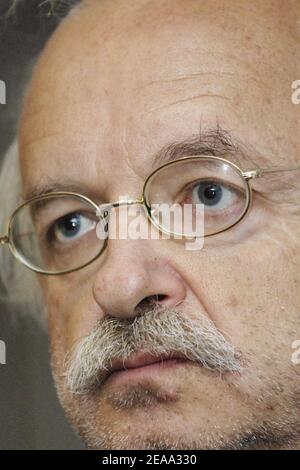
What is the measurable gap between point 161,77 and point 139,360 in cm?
38

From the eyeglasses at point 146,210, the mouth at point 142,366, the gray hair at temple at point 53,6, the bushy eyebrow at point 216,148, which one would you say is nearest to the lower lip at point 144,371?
the mouth at point 142,366

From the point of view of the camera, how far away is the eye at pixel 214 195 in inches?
41.6

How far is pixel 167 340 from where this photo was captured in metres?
1.01

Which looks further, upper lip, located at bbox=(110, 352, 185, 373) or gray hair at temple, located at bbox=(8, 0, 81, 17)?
gray hair at temple, located at bbox=(8, 0, 81, 17)

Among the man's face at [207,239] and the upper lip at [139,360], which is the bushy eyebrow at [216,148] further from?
the upper lip at [139,360]

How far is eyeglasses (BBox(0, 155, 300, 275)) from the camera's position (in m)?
1.04

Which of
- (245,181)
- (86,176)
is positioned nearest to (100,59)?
(86,176)

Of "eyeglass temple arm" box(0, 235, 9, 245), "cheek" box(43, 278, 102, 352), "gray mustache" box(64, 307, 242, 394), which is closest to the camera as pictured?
"gray mustache" box(64, 307, 242, 394)

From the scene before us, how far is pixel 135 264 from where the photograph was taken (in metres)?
1.04

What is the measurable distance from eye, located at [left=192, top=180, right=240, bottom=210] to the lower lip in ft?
0.70

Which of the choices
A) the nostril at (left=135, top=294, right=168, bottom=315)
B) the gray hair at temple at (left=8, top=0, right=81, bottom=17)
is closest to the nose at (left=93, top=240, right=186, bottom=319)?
the nostril at (left=135, top=294, right=168, bottom=315)

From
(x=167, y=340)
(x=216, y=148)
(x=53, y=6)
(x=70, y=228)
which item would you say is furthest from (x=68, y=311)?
(x=53, y=6)

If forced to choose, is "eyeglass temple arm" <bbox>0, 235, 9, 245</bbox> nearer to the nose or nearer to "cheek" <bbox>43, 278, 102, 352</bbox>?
"cheek" <bbox>43, 278, 102, 352</bbox>

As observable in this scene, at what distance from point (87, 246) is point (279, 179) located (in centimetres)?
30
